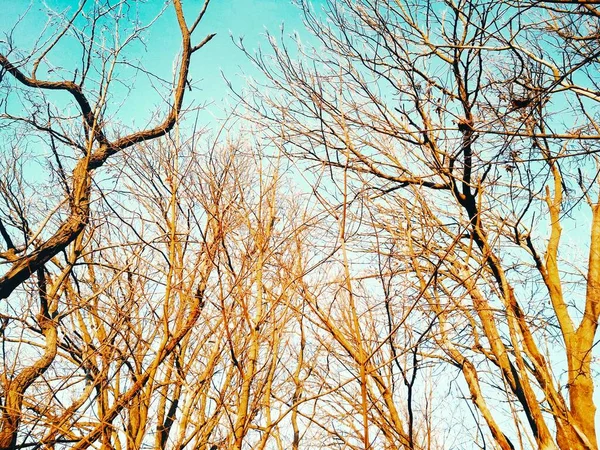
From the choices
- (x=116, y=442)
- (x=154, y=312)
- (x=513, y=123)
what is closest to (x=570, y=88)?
(x=513, y=123)

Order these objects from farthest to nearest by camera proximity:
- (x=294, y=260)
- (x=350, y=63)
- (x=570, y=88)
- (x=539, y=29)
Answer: (x=350, y=63) < (x=539, y=29) < (x=570, y=88) < (x=294, y=260)

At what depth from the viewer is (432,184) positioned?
364 centimetres

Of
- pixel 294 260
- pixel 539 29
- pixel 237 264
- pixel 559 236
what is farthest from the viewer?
pixel 559 236

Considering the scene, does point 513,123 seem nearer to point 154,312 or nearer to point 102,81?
point 154,312

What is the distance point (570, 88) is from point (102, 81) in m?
3.49

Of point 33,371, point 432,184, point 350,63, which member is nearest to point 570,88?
point 432,184

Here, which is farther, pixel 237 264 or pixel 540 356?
pixel 540 356

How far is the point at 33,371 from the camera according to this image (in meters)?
3.40

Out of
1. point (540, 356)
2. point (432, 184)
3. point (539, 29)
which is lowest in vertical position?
point (540, 356)

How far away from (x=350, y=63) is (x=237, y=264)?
7.28 ft

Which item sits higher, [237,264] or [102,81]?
[102,81]

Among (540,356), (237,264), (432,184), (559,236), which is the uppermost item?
(432,184)

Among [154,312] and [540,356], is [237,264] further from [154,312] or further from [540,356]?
[540,356]

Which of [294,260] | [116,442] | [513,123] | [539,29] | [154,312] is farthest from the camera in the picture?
[116,442]
